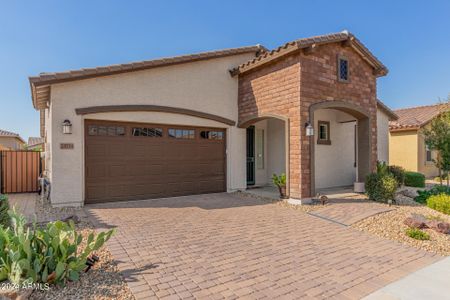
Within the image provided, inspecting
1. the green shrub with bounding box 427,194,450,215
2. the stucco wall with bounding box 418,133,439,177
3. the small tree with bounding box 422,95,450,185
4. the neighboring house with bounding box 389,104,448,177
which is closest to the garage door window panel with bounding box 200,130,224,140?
the green shrub with bounding box 427,194,450,215

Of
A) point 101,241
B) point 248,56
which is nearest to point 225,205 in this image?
point 101,241

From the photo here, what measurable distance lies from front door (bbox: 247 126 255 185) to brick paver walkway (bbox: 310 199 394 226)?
14.3 feet

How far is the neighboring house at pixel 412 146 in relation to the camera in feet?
57.9

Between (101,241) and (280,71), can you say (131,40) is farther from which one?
(101,241)

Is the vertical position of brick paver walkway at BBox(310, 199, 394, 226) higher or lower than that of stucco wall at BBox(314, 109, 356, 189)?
lower

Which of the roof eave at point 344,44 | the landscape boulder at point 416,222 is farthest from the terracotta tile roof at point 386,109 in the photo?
the landscape boulder at point 416,222

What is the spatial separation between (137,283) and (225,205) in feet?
18.0

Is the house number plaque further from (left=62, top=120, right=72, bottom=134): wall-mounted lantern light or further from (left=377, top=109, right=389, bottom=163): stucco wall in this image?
(left=377, top=109, right=389, bottom=163): stucco wall

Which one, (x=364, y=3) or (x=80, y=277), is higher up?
(x=364, y=3)

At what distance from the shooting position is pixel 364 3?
11273 mm

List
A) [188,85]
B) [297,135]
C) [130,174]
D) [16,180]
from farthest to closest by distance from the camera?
[16,180] < [188,85] < [130,174] < [297,135]

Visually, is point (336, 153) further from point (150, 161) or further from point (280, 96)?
point (150, 161)

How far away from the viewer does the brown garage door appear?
8.99 metres

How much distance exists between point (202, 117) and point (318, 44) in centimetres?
514
